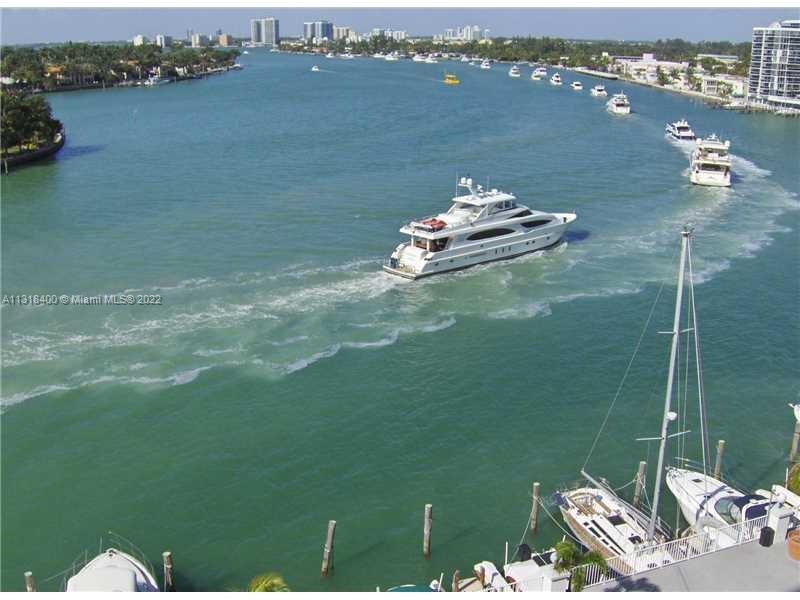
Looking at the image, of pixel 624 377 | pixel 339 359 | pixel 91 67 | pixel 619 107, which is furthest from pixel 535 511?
pixel 91 67

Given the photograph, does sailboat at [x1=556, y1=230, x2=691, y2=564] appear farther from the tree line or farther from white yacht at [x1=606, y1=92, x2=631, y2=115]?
white yacht at [x1=606, y1=92, x2=631, y2=115]

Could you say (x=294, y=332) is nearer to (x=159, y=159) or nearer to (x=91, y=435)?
(x=91, y=435)

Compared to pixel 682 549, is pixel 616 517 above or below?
below

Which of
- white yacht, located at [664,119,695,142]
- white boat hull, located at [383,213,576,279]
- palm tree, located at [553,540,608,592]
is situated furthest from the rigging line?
white yacht, located at [664,119,695,142]

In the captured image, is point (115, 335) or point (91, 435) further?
point (115, 335)

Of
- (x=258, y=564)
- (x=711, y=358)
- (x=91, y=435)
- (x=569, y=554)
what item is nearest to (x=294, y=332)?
(x=91, y=435)

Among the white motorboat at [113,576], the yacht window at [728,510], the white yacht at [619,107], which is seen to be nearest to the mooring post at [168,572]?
the white motorboat at [113,576]

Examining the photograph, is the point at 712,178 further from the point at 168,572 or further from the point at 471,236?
the point at 168,572
